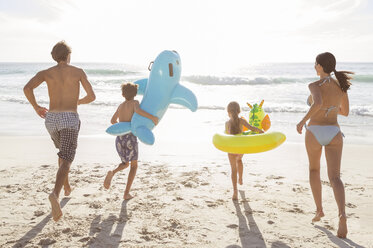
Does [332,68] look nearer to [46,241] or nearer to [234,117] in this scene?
[234,117]

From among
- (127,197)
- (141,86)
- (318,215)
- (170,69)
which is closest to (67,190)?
(127,197)

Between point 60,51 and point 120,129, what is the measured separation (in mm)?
1056

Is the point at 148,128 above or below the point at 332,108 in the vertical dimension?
below

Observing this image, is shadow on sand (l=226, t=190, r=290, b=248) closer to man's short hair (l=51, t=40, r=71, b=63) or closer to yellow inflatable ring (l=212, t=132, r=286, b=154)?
yellow inflatable ring (l=212, t=132, r=286, b=154)

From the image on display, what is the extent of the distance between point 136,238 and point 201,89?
20566mm

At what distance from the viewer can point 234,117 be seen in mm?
4305

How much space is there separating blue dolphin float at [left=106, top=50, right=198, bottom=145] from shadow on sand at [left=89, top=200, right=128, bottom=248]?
94cm

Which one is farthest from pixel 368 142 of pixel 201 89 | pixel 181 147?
pixel 201 89

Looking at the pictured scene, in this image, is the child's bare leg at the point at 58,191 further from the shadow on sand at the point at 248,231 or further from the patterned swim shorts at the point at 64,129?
the shadow on sand at the point at 248,231

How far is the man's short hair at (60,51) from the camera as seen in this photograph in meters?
→ 3.44

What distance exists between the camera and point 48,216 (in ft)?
12.4

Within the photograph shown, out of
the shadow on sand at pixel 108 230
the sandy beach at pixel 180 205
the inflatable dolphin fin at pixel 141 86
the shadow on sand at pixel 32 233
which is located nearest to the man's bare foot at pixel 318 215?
the sandy beach at pixel 180 205

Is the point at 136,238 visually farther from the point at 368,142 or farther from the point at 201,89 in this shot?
the point at 201,89

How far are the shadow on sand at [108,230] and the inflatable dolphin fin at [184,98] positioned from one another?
1.40 meters
